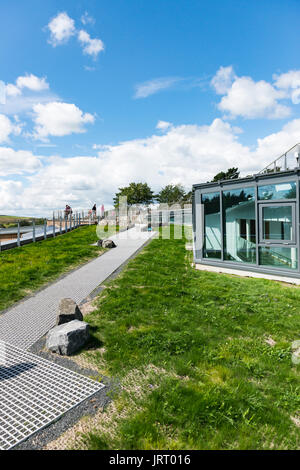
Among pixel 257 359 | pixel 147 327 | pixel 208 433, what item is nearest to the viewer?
pixel 208 433

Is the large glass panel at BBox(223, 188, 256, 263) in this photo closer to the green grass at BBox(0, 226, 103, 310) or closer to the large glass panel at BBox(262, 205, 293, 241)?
the large glass panel at BBox(262, 205, 293, 241)

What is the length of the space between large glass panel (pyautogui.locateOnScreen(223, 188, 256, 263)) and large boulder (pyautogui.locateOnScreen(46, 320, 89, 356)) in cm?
745

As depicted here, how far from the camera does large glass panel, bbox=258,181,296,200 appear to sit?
915 cm

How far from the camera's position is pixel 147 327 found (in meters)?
5.15

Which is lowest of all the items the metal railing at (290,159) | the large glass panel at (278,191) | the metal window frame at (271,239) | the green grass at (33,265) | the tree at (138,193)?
the green grass at (33,265)

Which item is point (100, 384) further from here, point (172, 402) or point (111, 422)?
point (172, 402)

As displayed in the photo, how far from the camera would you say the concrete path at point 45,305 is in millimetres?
5063

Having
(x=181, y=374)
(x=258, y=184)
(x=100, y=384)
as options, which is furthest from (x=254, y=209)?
(x=100, y=384)

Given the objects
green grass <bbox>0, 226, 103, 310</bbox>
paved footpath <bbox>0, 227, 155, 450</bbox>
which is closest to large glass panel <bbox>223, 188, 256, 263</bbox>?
green grass <bbox>0, 226, 103, 310</bbox>

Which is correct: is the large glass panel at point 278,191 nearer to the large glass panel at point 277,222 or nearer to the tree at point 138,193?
the large glass panel at point 277,222

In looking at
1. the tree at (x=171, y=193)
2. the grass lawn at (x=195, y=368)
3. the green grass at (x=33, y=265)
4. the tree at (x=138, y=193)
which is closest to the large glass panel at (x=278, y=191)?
the grass lawn at (x=195, y=368)

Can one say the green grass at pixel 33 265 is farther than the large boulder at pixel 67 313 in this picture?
Yes

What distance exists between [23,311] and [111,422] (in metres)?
4.10

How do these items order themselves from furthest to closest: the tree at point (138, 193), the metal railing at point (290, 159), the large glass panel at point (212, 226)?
the tree at point (138, 193) < the large glass panel at point (212, 226) < the metal railing at point (290, 159)
